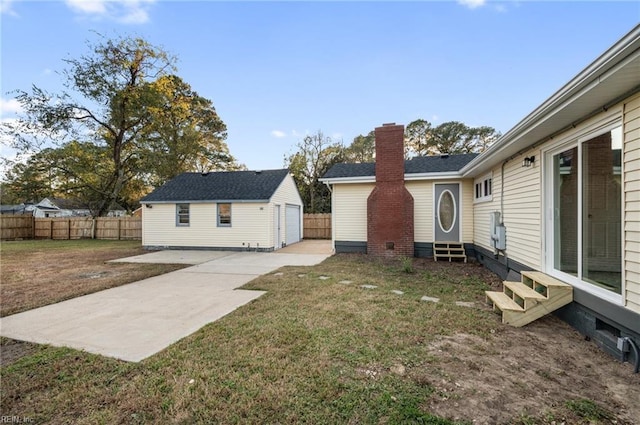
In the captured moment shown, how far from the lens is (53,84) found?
1758cm

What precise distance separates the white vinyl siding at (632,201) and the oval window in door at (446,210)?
23.0 feet

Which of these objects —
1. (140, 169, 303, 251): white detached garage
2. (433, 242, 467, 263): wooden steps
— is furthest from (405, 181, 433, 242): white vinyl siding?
(140, 169, 303, 251): white detached garage

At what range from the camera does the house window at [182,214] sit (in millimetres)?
13305

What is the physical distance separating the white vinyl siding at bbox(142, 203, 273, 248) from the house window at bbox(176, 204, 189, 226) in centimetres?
17

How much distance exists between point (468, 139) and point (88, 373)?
28.5m

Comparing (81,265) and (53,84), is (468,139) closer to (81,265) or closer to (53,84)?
(81,265)

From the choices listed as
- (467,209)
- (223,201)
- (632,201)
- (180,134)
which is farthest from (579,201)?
(180,134)

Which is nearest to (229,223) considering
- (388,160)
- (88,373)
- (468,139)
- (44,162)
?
(388,160)

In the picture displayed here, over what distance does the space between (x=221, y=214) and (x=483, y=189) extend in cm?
1039

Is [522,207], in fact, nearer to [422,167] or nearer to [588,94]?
[588,94]

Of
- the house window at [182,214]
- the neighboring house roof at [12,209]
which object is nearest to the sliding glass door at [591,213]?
the house window at [182,214]

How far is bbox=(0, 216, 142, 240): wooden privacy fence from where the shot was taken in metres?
18.4

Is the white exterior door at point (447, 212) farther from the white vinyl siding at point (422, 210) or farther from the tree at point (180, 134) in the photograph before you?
the tree at point (180, 134)

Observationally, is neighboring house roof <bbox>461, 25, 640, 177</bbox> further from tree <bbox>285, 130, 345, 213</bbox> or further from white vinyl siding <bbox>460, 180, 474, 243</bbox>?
tree <bbox>285, 130, 345, 213</bbox>
